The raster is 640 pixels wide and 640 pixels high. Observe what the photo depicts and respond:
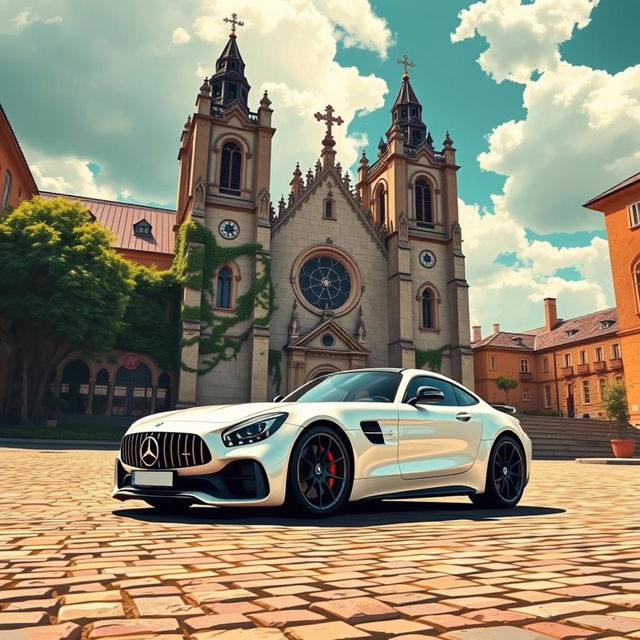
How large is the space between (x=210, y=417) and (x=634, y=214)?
A: 106 feet

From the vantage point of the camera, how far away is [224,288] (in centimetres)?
3212

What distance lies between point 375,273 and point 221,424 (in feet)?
104

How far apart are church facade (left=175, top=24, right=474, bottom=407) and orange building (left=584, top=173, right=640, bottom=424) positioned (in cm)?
849

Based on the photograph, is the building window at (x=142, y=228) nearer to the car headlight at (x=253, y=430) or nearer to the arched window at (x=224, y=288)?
the arched window at (x=224, y=288)

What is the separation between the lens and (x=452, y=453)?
6.15m

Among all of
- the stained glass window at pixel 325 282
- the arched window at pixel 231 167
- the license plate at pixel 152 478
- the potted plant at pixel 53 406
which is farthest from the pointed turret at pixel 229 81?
the license plate at pixel 152 478

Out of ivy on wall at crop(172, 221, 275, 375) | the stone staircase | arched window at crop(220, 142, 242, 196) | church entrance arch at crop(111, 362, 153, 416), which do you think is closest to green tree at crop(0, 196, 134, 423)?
ivy on wall at crop(172, 221, 275, 375)

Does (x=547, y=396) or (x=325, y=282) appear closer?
(x=325, y=282)

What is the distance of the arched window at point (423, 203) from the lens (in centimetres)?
3806

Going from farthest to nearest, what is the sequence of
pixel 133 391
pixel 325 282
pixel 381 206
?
pixel 381 206 → pixel 325 282 → pixel 133 391

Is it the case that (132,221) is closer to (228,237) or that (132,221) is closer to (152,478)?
(228,237)

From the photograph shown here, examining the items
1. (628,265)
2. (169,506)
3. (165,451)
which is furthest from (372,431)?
(628,265)

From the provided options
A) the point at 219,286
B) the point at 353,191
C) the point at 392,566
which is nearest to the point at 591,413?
the point at 353,191

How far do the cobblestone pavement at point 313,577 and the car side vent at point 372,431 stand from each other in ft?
2.31
